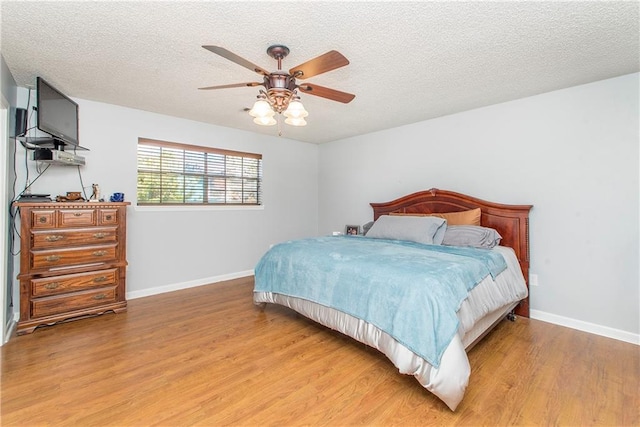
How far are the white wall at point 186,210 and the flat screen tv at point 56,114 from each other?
0.87 ft

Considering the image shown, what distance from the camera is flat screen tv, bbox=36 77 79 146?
2.61 metres

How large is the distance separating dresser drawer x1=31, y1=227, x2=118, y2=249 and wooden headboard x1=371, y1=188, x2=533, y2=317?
3.61m

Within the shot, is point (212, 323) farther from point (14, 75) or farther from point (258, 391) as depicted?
point (14, 75)

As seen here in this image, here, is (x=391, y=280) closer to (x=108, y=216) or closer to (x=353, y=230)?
(x=353, y=230)

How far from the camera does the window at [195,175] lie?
398 cm

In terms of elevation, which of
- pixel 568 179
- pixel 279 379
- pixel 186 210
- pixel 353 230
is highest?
pixel 568 179

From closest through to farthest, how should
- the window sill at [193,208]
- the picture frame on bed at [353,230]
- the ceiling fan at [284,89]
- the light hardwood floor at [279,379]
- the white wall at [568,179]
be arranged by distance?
the light hardwood floor at [279,379], the ceiling fan at [284,89], the white wall at [568,179], the window sill at [193,208], the picture frame on bed at [353,230]

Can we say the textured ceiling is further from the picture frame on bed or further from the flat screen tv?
the picture frame on bed

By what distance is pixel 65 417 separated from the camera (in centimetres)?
167

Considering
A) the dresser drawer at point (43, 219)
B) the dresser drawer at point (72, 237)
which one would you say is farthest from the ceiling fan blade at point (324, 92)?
the dresser drawer at point (43, 219)

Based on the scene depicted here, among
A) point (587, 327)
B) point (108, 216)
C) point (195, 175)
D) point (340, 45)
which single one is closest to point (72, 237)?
point (108, 216)

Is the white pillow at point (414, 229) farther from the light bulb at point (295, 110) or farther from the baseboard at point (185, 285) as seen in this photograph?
the baseboard at point (185, 285)

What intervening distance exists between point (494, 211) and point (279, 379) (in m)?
2.90

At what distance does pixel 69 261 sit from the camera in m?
2.96
